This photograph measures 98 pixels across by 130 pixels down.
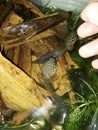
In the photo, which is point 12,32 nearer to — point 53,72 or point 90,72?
point 53,72

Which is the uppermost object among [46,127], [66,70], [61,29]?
[61,29]

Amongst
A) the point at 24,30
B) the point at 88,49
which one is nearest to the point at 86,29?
the point at 88,49

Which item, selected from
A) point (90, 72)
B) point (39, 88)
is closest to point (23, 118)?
point (39, 88)

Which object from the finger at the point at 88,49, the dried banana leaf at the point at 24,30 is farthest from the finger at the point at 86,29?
the dried banana leaf at the point at 24,30

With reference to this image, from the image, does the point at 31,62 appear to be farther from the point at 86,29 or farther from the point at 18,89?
the point at 86,29

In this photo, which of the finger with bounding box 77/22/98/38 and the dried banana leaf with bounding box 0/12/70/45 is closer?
the finger with bounding box 77/22/98/38

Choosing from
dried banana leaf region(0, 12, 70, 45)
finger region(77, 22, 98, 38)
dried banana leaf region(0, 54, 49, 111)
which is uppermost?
finger region(77, 22, 98, 38)

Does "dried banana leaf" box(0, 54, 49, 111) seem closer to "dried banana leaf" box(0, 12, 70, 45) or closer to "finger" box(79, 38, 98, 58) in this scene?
"dried banana leaf" box(0, 12, 70, 45)

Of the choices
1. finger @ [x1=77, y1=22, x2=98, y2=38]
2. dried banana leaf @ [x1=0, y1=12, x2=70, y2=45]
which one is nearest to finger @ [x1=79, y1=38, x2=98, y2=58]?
finger @ [x1=77, y1=22, x2=98, y2=38]
